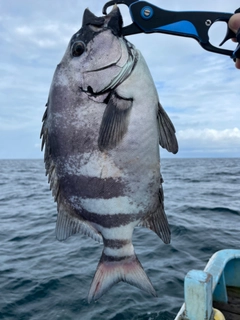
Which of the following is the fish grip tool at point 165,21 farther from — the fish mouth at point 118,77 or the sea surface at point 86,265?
the sea surface at point 86,265

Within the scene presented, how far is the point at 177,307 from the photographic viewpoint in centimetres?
577

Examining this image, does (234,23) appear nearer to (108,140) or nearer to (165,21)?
(165,21)

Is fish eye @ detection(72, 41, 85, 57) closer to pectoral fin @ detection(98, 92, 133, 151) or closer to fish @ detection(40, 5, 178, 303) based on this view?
fish @ detection(40, 5, 178, 303)

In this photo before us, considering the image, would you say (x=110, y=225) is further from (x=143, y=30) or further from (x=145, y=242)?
(x=145, y=242)

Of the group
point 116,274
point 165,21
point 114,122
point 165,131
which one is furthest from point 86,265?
point 165,21

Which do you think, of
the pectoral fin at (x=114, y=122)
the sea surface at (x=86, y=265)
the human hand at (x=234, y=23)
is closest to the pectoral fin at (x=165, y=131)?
the pectoral fin at (x=114, y=122)


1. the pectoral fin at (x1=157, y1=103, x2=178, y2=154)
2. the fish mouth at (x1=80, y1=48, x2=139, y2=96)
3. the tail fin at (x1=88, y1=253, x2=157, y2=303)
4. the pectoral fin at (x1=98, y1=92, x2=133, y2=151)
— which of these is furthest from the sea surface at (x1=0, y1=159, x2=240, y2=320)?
the fish mouth at (x1=80, y1=48, x2=139, y2=96)

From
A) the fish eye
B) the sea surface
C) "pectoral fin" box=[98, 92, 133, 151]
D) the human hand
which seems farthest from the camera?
the sea surface

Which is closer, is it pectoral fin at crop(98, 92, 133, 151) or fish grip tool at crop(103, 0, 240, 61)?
pectoral fin at crop(98, 92, 133, 151)

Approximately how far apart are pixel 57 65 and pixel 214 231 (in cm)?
887

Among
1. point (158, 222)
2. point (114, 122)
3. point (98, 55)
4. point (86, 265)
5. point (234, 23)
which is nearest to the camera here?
point (114, 122)

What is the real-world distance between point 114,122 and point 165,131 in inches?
14.5

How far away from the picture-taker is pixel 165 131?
81.4 inches

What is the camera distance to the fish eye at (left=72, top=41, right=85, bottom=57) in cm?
204
